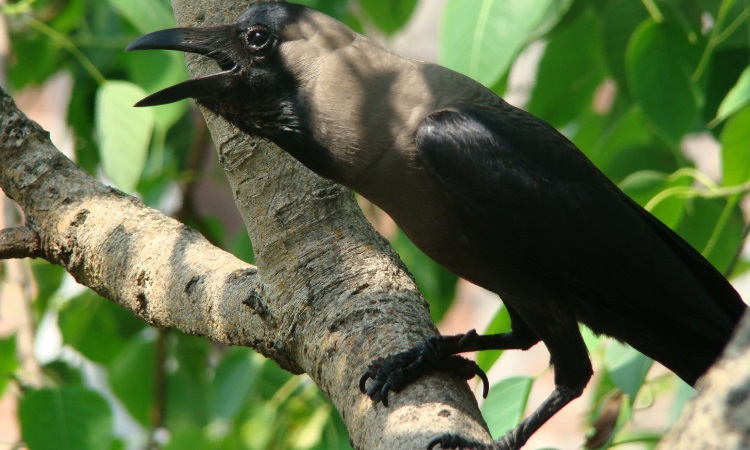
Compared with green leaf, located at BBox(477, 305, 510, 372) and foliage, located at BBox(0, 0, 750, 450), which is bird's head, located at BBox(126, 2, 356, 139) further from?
green leaf, located at BBox(477, 305, 510, 372)

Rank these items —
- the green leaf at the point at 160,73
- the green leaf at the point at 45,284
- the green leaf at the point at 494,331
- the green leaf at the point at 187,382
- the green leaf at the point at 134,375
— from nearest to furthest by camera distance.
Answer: the green leaf at the point at 494,331 < the green leaf at the point at 160,73 < the green leaf at the point at 134,375 < the green leaf at the point at 187,382 < the green leaf at the point at 45,284

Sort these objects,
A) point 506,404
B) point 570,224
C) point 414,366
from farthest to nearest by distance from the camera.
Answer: point 506,404, point 570,224, point 414,366

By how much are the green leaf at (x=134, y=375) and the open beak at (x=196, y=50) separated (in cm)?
177

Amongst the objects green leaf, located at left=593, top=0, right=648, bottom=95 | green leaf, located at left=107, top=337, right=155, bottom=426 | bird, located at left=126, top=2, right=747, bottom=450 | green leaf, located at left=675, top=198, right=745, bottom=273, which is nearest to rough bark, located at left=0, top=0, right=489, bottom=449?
bird, located at left=126, top=2, right=747, bottom=450

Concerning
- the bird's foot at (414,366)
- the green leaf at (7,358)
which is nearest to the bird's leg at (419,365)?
the bird's foot at (414,366)

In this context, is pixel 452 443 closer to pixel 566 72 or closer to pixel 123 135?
pixel 123 135

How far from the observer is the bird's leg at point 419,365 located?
1757mm

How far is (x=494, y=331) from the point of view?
105 inches

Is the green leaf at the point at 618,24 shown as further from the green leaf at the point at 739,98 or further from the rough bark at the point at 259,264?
the rough bark at the point at 259,264

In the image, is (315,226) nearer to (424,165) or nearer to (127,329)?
(424,165)

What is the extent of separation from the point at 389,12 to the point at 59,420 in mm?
1729

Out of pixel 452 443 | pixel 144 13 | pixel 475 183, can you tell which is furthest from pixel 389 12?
pixel 452 443

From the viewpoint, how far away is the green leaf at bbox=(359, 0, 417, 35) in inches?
124

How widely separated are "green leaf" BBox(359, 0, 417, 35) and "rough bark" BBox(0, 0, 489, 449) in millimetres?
671
